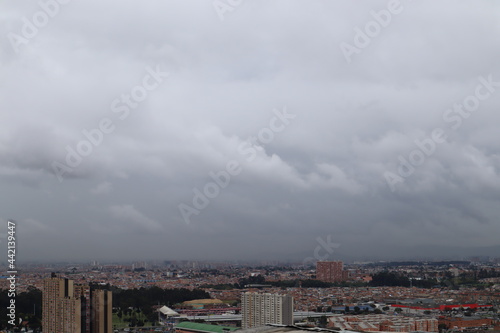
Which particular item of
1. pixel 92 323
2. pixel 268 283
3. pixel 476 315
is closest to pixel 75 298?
pixel 92 323

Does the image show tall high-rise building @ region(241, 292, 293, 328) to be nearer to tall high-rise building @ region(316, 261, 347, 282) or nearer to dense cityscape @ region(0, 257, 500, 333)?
dense cityscape @ region(0, 257, 500, 333)

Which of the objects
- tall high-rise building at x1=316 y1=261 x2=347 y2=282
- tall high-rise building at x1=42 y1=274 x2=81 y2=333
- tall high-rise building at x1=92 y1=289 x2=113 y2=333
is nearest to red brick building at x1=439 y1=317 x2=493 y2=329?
tall high-rise building at x1=92 y1=289 x2=113 y2=333

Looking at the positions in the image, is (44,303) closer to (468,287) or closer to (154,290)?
(154,290)

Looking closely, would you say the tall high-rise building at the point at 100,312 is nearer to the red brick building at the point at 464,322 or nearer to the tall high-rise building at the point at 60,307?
the tall high-rise building at the point at 60,307

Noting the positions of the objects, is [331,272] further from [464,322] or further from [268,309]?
[268,309]

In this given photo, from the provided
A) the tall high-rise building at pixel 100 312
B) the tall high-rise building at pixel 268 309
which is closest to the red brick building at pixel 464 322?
the tall high-rise building at pixel 268 309

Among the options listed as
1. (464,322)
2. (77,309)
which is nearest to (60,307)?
(77,309)
